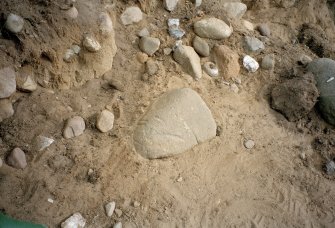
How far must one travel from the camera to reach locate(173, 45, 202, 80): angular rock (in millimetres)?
3254

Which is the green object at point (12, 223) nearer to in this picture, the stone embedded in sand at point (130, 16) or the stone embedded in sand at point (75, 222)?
the stone embedded in sand at point (75, 222)

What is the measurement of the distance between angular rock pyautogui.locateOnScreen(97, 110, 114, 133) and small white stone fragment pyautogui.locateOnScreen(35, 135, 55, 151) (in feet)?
1.19

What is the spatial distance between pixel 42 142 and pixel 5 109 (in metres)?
0.34

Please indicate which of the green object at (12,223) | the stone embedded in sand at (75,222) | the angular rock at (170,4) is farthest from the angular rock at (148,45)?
the green object at (12,223)

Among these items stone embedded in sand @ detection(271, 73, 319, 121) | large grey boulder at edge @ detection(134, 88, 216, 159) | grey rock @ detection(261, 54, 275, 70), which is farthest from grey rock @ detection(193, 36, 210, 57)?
stone embedded in sand @ detection(271, 73, 319, 121)

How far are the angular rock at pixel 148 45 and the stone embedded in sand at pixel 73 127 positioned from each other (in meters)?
0.82

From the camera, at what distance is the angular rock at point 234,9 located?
145 inches

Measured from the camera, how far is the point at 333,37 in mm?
4250

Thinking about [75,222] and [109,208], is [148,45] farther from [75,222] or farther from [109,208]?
[75,222]

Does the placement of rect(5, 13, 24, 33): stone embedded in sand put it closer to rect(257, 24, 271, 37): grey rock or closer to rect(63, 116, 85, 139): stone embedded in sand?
rect(63, 116, 85, 139): stone embedded in sand

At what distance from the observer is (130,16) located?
3.26 m

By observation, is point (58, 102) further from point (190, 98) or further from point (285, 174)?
point (285, 174)

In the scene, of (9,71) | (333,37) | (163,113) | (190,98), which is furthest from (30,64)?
(333,37)

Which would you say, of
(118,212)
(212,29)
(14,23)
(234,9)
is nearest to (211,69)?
(212,29)
